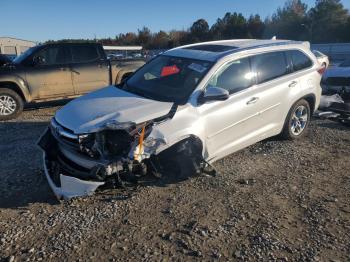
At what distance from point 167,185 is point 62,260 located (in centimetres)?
185

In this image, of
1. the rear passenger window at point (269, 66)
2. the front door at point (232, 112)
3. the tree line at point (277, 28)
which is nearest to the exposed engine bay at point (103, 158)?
the front door at point (232, 112)

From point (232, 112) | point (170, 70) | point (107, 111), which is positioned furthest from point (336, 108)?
point (107, 111)

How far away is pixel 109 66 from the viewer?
409 inches

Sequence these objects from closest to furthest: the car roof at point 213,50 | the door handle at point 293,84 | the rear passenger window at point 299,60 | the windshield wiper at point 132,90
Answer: the windshield wiper at point 132,90 → the car roof at point 213,50 → the door handle at point 293,84 → the rear passenger window at point 299,60

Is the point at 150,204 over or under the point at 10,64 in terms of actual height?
under

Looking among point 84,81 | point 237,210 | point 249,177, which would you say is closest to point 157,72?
point 249,177

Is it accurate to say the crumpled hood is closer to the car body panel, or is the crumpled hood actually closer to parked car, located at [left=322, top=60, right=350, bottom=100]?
the car body panel

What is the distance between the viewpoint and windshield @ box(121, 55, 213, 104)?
512cm

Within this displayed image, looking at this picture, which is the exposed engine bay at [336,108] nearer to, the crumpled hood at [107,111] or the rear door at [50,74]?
the crumpled hood at [107,111]

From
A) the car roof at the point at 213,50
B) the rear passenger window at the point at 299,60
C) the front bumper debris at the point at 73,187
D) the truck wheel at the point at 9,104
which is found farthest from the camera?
the truck wheel at the point at 9,104

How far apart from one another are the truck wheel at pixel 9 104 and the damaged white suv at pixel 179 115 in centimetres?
420

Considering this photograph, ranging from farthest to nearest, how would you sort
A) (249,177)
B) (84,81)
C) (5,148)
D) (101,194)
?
(84,81) → (5,148) → (249,177) → (101,194)

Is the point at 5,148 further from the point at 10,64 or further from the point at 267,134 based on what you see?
the point at 267,134

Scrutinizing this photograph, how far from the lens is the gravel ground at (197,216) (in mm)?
3527
